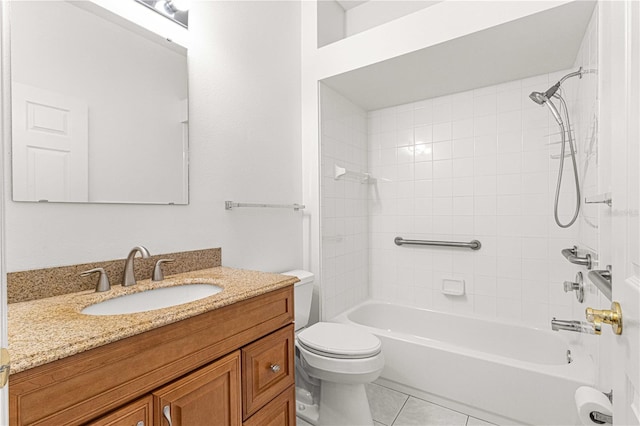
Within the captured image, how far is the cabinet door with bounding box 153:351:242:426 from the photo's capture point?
85 centimetres

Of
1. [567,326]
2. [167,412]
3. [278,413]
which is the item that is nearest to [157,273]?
[167,412]

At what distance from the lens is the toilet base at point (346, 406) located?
162 cm

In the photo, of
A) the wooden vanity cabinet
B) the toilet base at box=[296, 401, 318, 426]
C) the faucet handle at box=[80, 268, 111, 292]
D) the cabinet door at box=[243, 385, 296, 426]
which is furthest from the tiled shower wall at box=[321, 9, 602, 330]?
the faucet handle at box=[80, 268, 111, 292]

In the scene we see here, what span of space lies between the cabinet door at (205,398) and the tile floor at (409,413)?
36.9 inches

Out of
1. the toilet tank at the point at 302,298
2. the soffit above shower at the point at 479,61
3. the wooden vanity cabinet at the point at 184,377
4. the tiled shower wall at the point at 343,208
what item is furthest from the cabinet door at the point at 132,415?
the soffit above shower at the point at 479,61

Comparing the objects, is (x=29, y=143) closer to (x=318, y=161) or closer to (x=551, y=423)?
(x=318, y=161)

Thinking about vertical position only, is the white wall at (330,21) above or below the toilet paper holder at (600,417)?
above

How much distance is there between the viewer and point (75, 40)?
3.81 feet

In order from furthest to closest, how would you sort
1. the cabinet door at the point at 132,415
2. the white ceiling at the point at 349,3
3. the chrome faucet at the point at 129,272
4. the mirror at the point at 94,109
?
the white ceiling at the point at 349,3, the chrome faucet at the point at 129,272, the mirror at the point at 94,109, the cabinet door at the point at 132,415

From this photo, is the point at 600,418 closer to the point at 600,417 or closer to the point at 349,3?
the point at 600,417

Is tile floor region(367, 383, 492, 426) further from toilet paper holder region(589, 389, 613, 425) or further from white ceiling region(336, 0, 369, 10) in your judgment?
white ceiling region(336, 0, 369, 10)

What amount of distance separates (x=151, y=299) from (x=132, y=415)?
50 centimetres

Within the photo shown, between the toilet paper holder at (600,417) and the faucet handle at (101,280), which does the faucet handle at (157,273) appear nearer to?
the faucet handle at (101,280)

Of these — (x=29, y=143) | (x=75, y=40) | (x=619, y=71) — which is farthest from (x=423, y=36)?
(x=29, y=143)
